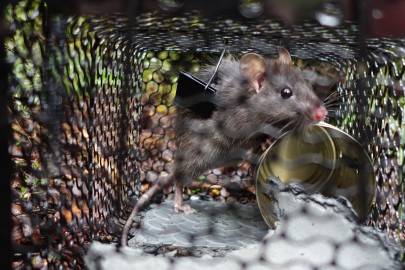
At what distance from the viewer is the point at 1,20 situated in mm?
1180

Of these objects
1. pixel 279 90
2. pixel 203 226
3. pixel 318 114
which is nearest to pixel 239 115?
pixel 279 90

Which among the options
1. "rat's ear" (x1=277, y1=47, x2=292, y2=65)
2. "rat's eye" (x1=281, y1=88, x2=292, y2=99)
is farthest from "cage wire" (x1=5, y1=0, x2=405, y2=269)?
"rat's eye" (x1=281, y1=88, x2=292, y2=99)

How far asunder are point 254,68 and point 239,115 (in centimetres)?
19

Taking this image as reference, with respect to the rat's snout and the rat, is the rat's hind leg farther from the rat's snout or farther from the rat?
the rat's snout

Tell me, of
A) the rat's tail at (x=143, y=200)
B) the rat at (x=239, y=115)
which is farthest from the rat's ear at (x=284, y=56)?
the rat's tail at (x=143, y=200)

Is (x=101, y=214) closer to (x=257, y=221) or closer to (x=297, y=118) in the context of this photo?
Result: (x=257, y=221)

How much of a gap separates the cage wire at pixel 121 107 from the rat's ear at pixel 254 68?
0.26ft

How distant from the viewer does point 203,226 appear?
2129 millimetres

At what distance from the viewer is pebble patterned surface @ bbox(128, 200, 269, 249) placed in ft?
6.50

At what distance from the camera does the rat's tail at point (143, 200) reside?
6.39 feet

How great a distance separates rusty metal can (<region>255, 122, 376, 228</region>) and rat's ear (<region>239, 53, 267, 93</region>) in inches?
9.1

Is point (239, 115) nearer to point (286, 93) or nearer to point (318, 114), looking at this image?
point (286, 93)

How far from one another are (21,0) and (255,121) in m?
1.08

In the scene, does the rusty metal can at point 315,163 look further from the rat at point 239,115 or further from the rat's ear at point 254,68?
the rat's ear at point 254,68
